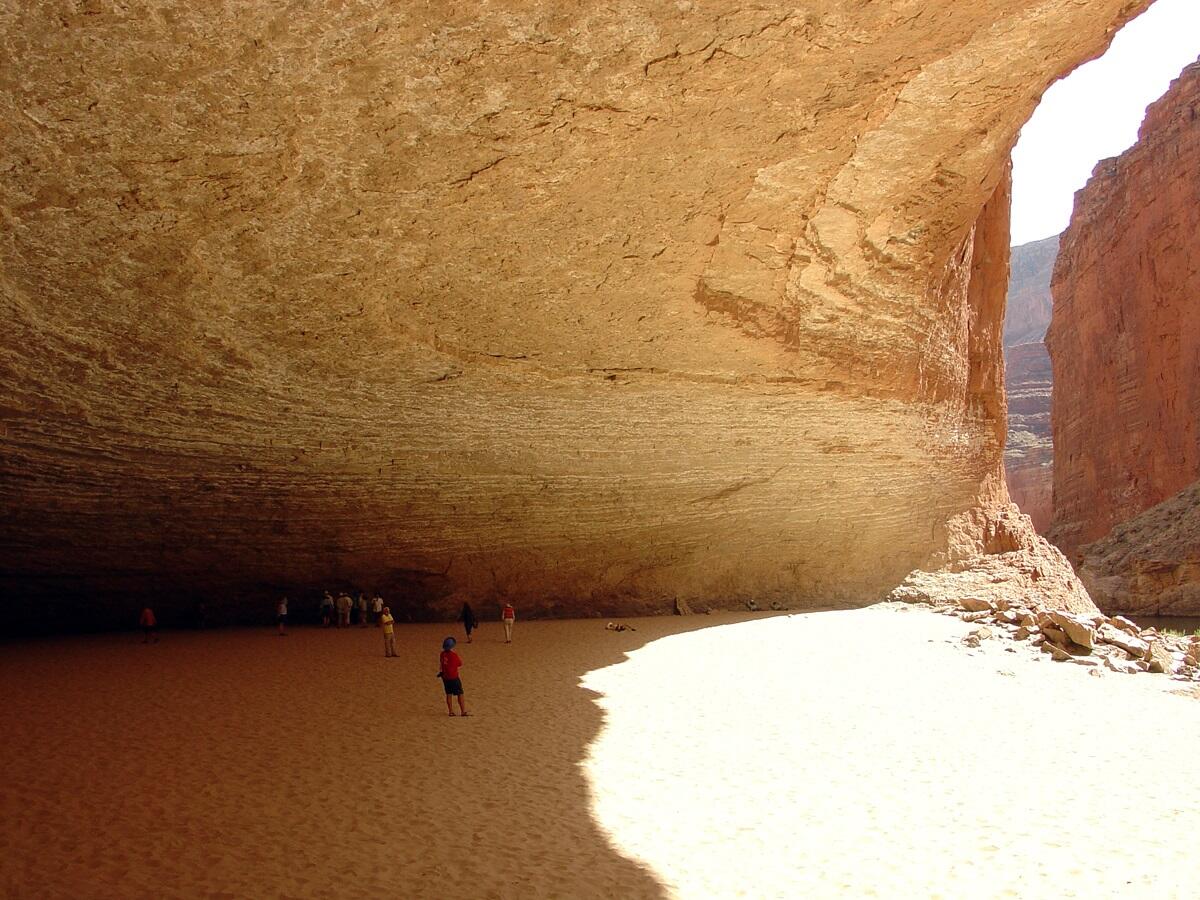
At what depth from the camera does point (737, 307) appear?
11.2 metres

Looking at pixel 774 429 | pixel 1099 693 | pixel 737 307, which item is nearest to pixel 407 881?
pixel 1099 693

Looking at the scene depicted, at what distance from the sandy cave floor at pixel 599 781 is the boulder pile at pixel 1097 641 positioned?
0.43 metres

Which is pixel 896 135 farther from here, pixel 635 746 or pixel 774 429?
pixel 635 746

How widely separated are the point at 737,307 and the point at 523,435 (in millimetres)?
3867

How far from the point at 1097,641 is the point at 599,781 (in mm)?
8254

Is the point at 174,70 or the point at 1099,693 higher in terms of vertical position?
the point at 174,70

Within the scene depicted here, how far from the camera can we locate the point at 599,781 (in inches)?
232

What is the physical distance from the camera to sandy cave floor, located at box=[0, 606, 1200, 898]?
434 cm

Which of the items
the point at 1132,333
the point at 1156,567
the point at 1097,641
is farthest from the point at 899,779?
the point at 1132,333

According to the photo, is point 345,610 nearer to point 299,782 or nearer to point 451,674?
point 451,674

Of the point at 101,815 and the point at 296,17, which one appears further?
the point at 296,17

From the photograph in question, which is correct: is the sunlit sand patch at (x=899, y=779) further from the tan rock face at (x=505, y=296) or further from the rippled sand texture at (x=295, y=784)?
the tan rock face at (x=505, y=296)

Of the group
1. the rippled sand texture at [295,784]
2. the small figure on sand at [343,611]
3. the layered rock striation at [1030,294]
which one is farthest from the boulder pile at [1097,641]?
the layered rock striation at [1030,294]

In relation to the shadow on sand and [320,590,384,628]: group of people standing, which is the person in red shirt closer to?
the shadow on sand
